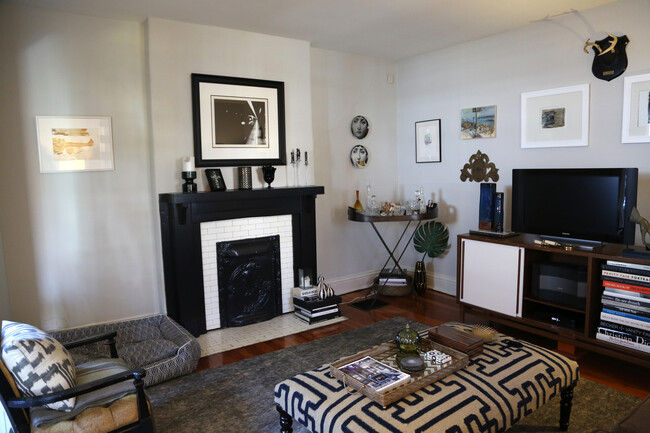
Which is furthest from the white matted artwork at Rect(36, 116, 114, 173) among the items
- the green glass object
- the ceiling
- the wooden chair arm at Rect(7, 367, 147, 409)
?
the green glass object

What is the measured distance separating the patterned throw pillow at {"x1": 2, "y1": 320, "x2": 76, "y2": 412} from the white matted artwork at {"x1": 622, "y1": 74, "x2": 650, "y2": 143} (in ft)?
13.0

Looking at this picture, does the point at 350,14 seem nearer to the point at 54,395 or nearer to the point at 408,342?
the point at 408,342

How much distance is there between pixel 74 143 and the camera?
11.3 feet

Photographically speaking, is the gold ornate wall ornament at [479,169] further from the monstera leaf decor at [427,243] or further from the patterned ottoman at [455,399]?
the patterned ottoman at [455,399]

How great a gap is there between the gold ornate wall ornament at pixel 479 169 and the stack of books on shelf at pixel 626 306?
154 cm

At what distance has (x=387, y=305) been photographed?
4496 millimetres

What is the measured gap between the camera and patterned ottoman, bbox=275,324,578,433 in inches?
70.1

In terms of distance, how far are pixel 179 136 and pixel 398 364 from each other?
2.63m

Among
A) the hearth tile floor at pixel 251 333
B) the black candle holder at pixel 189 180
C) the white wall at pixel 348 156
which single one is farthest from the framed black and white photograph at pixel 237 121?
the hearth tile floor at pixel 251 333

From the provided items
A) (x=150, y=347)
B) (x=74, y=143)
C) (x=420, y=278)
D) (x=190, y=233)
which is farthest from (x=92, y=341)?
(x=420, y=278)

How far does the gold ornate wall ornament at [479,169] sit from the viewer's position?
4.29 metres

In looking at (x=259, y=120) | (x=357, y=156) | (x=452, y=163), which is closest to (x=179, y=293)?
(x=259, y=120)

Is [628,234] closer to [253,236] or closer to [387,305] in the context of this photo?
[387,305]

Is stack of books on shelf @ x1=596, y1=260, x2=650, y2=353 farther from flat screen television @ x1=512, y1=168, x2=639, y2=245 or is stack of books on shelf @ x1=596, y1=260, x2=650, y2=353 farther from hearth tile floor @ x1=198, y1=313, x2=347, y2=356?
hearth tile floor @ x1=198, y1=313, x2=347, y2=356
